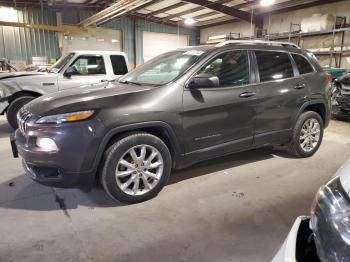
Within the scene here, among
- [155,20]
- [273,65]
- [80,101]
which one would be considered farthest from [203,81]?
[155,20]

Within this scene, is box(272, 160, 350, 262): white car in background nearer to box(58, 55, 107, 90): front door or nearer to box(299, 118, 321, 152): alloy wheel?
box(299, 118, 321, 152): alloy wheel

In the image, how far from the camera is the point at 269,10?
41.9 ft

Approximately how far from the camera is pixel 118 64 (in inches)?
251

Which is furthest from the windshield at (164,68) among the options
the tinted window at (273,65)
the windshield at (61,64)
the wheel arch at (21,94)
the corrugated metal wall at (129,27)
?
the corrugated metal wall at (129,27)

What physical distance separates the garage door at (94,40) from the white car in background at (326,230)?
14.3m

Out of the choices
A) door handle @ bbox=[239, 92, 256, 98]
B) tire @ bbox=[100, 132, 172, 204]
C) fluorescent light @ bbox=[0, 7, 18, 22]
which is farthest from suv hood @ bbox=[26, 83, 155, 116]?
fluorescent light @ bbox=[0, 7, 18, 22]

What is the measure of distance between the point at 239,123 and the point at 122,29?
13.7 m

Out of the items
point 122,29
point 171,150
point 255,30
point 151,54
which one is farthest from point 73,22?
point 171,150

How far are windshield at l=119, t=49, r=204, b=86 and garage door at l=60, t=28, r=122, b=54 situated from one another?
11.5 meters

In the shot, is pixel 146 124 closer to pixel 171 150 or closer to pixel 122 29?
pixel 171 150

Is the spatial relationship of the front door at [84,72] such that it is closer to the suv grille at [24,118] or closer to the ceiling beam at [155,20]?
the suv grille at [24,118]

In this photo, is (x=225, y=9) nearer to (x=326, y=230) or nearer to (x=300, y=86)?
(x=300, y=86)

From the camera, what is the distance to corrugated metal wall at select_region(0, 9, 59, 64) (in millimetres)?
12586

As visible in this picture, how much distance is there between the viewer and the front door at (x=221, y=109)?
9.59ft
